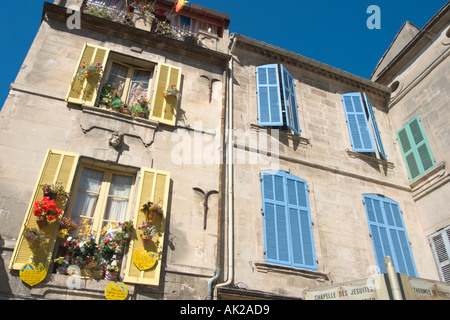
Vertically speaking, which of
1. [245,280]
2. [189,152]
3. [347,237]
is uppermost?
[189,152]

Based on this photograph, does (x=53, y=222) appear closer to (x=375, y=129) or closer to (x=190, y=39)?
(x=190, y=39)

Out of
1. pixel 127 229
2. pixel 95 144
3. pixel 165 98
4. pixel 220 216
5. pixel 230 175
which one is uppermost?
pixel 165 98

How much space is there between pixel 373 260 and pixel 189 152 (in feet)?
14.0

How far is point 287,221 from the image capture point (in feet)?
24.9

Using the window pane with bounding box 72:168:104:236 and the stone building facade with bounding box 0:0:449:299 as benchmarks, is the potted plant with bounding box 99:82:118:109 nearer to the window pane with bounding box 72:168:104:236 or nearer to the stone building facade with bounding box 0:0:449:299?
the stone building facade with bounding box 0:0:449:299

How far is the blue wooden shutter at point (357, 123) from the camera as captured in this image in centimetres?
965

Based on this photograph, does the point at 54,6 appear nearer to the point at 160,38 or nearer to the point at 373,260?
the point at 160,38

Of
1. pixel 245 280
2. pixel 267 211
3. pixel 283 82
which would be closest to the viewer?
pixel 245 280

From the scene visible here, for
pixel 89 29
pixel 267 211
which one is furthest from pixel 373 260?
pixel 89 29

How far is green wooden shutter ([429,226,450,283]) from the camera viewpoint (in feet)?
26.3

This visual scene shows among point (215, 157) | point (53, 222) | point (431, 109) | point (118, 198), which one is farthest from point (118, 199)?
point (431, 109)

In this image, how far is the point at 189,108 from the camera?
8.39m

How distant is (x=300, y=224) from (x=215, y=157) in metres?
2.13

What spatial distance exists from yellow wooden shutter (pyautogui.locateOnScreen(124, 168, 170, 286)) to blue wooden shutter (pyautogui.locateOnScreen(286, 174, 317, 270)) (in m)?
2.52
